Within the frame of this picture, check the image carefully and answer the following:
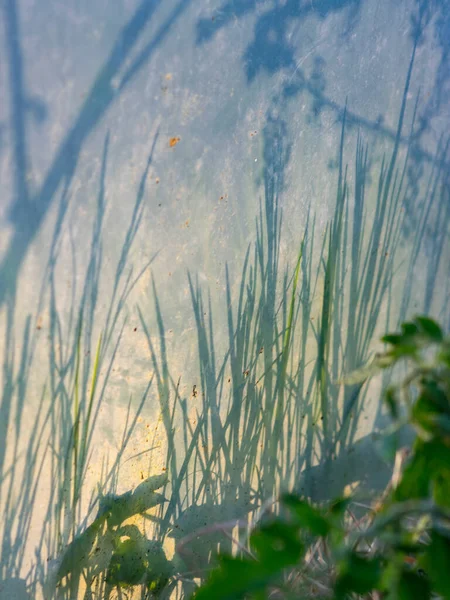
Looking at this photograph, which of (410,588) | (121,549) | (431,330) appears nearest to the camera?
(410,588)

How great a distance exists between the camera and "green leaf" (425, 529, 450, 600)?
2.52 feet

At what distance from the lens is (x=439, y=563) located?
2.56 feet

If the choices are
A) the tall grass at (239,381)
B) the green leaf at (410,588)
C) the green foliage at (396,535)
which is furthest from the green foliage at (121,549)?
the green leaf at (410,588)

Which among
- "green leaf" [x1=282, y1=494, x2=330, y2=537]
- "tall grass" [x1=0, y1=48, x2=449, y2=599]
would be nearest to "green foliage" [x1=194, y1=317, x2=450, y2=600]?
"green leaf" [x1=282, y1=494, x2=330, y2=537]

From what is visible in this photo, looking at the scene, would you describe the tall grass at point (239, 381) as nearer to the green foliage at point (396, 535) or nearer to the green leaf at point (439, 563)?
the green foliage at point (396, 535)

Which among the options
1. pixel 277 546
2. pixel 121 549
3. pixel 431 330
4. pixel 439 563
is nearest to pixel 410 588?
pixel 439 563

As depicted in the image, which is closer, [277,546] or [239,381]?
[277,546]

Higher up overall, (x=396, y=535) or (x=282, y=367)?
(x=282, y=367)

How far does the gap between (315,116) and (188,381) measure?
32.3 inches

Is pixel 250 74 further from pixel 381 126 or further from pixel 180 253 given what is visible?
pixel 381 126

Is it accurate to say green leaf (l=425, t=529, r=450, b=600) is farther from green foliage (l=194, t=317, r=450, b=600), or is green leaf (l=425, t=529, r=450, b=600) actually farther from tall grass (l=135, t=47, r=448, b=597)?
tall grass (l=135, t=47, r=448, b=597)

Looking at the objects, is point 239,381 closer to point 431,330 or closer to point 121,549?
point 121,549

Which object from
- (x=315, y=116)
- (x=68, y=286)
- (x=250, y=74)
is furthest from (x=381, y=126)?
(x=68, y=286)

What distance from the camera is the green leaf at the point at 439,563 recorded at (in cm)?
77
